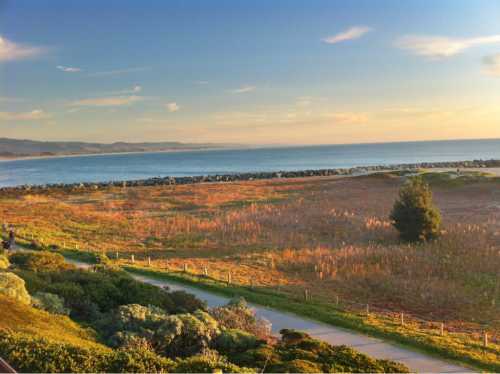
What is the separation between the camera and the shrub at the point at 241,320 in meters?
10.8

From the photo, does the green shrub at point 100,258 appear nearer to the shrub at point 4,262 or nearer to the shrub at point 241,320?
the shrub at point 4,262

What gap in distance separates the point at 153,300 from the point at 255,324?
3507 millimetres

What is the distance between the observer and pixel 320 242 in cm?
2538

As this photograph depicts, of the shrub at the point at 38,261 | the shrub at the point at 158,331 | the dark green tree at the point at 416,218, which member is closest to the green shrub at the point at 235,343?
the shrub at the point at 158,331

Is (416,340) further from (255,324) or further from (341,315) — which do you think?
(255,324)

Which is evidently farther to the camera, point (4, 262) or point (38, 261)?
point (38, 261)

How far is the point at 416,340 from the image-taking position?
1127 cm

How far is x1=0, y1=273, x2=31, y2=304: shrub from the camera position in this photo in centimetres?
954

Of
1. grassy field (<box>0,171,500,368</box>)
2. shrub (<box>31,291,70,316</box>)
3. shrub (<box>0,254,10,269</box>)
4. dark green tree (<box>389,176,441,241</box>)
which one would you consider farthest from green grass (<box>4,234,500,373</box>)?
dark green tree (<box>389,176,441,241</box>)

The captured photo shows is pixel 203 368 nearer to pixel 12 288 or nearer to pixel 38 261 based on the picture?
pixel 12 288

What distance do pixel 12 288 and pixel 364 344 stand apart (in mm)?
10564

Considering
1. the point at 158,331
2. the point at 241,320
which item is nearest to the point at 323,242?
the point at 241,320

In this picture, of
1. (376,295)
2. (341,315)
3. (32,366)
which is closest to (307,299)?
(341,315)

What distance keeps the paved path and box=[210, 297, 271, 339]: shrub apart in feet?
2.94
